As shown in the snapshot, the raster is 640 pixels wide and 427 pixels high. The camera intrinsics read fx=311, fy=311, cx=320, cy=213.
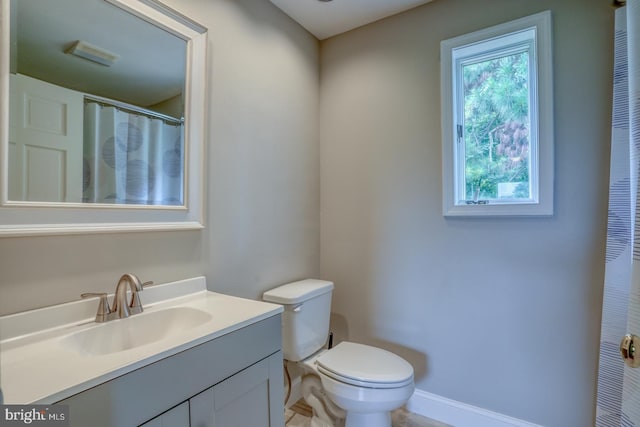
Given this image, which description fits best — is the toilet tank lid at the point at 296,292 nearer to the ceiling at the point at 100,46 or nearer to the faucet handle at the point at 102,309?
the faucet handle at the point at 102,309

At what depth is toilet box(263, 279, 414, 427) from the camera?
4.45 ft

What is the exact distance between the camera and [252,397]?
1025 millimetres

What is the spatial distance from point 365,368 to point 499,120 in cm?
145

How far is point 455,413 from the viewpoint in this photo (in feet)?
5.63

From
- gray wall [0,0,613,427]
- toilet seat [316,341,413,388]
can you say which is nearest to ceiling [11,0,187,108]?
gray wall [0,0,613,427]

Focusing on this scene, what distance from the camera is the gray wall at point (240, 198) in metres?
0.97

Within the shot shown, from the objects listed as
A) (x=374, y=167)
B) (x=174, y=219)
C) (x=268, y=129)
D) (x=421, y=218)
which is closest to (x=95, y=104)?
(x=174, y=219)

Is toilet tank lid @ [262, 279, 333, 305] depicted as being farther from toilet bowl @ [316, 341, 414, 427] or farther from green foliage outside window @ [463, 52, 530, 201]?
green foliage outside window @ [463, 52, 530, 201]

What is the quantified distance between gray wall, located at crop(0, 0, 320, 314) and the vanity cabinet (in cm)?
45

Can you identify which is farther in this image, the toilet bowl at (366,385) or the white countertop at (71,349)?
the toilet bowl at (366,385)

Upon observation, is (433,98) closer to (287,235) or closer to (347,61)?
(347,61)

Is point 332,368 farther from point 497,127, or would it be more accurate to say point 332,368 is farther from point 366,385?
point 497,127

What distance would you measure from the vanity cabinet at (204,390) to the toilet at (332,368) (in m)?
0.36

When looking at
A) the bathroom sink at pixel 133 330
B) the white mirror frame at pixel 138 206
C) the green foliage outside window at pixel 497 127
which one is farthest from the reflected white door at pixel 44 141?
the green foliage outside window at pixel 497 127
